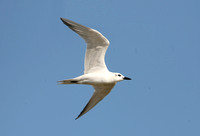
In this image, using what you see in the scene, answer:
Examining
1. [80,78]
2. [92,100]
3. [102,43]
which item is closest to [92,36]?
[102,43]

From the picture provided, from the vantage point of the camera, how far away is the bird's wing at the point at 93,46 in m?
16.4

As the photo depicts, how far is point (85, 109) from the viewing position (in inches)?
700

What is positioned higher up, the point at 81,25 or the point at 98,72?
the point at 81,25

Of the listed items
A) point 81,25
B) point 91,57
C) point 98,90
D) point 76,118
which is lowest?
point 76,118

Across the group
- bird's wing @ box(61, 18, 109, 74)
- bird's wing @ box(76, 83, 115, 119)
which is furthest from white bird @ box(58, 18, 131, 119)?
bird's wing @ box(76, 83, 115, 119)

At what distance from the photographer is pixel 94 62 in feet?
55.6

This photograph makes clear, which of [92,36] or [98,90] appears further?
[98,90]

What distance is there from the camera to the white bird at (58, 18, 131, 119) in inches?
647

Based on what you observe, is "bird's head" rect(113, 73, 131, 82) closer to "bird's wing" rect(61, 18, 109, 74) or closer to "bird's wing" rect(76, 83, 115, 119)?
"bird's wing" rect(61, 18, 109, 74)

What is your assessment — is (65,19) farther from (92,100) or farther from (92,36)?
(92,100)

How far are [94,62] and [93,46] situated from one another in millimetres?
625

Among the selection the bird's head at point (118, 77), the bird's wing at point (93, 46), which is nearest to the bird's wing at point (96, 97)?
the bird's head at point (118, 77)

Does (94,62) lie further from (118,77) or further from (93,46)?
(118,77)

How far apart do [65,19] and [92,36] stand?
1.18 metres
